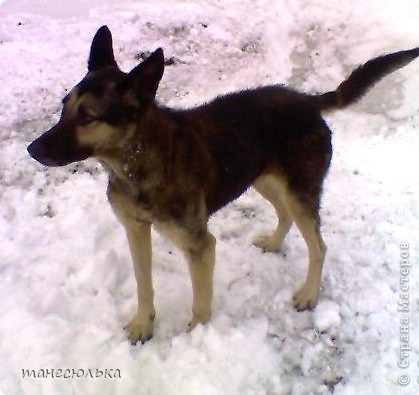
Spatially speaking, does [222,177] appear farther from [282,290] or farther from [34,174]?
[34,174]

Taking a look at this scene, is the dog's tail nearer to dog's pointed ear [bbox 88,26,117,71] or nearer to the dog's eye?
dog's pointed ear [bbox 88,26,117,71]

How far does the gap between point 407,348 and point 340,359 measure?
513 millimetres

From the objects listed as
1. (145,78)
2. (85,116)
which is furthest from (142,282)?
(145,78)

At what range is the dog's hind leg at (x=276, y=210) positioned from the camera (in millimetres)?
4203

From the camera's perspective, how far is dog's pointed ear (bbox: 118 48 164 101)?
2.99 metres

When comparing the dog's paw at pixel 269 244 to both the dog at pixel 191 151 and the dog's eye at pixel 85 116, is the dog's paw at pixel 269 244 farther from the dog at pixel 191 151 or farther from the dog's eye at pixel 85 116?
the dog's eye at pixel 85 116

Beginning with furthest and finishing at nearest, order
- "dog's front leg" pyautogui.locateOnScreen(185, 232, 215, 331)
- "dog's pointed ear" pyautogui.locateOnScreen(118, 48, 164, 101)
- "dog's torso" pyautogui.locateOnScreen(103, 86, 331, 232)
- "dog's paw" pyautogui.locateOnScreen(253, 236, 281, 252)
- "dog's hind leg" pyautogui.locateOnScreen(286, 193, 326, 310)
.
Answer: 1. "dog's paw" pyautogui.locateOnScreen(253, 236, 281, 252)
2. "dog's hind leg" pyautogui.locateOnScreen(286, 193, 326, 310)
3. "dog's front leg" pyautogui.locateOnScreen(185, 232, 215, 331)
4. "dog's torso" pyautogui.locateOnScreen(103, 86, 331, 232)
5. "dog's pointed ear" pyautogui.locateOnScreen(118, 48, 164, 101)

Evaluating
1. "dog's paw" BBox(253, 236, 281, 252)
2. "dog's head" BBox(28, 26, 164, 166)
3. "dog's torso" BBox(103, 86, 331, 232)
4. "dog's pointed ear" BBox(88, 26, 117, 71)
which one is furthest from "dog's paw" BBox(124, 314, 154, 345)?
"dog's pointed ear" BBox(88, 26, 117, 71)

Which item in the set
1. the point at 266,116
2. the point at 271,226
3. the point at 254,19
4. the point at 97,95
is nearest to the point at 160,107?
the point at 97,95

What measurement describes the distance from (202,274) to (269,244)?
4.09 ft

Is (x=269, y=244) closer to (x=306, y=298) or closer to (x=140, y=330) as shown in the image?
(x=306, y=298)

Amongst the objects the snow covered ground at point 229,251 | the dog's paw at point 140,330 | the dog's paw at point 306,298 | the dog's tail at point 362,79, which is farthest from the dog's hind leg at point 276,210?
the dog's paw at point 140,330

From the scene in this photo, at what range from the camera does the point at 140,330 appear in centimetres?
400

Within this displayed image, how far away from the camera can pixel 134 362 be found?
3809mm
